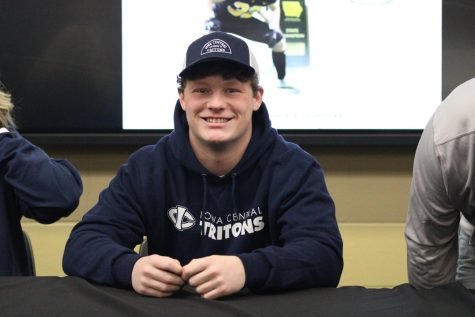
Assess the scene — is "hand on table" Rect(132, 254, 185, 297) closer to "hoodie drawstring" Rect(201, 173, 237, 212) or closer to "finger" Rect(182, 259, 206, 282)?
"finger" Rect(182, 259, 206, 282)

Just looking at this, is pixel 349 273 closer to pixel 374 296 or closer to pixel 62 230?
pixel 62 230

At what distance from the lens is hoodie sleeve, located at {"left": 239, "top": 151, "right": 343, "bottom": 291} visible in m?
1.26

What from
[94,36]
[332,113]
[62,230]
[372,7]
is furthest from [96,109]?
[372,7]

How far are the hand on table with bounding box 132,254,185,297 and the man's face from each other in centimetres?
43

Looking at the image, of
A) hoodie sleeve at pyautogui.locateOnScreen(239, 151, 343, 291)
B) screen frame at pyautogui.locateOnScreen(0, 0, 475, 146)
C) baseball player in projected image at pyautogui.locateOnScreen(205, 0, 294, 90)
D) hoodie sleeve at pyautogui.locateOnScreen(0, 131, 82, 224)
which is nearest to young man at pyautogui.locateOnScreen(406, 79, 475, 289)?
hoodie sleeve at pyautogui.locateOnScreen(239, 151, 343, 291)

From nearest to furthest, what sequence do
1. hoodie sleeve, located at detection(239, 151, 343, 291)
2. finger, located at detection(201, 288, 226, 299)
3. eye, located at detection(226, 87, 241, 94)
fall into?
A: finger, located at detection(201, 288, 226, 299) → hoodie sleeve, located at detection(239, 151, 343, 291) → eye, located at detection(226, 87, 241, 94)

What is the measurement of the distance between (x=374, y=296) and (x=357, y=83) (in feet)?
6.71

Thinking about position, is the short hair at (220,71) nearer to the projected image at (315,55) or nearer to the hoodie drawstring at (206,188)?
the hoodie drawstring at (206,188)

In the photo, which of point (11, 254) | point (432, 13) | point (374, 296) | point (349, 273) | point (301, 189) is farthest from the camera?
point (349, 273)

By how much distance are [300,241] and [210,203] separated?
0.31 m

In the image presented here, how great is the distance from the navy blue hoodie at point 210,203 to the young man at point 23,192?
Result: 0.23 m

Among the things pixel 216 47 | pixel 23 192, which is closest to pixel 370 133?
pixel 216 47

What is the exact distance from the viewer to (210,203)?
1641mm

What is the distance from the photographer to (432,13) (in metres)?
3.00
